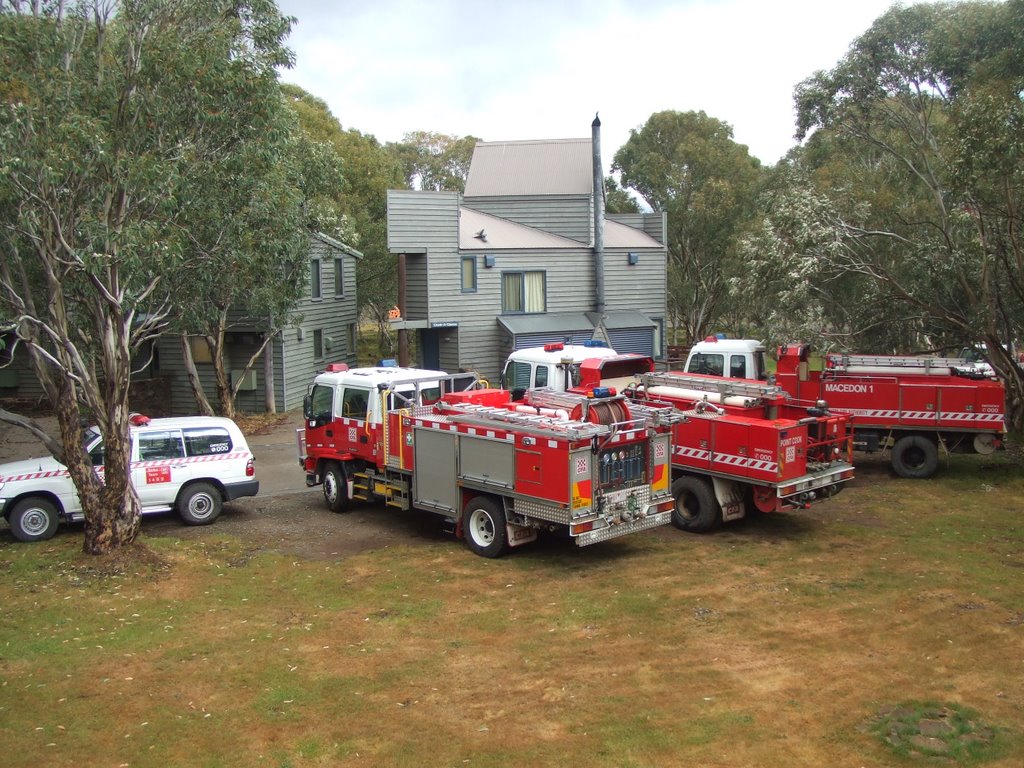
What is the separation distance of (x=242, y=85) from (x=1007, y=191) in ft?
46.3

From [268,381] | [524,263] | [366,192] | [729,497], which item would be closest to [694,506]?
[729,497]

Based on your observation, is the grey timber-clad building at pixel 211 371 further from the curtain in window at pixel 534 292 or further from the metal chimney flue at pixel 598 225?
the metal chimney flue at pixel 598 225

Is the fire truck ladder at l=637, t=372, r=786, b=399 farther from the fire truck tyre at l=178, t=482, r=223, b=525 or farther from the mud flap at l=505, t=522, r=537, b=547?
the fire truck tyre at l=178, t=482, r=223, b=525

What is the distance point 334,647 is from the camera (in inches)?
401

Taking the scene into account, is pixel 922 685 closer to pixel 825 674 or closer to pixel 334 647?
pixel 825 674

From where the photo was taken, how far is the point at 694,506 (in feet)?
49.1

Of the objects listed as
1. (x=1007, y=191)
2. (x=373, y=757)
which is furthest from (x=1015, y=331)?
(x=373, y=757)

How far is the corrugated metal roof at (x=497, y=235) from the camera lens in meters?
32.6

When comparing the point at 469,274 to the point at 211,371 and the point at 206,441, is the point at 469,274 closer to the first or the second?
the point at 211,371

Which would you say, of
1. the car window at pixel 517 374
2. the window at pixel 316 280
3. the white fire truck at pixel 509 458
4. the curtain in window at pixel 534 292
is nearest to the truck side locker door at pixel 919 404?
the white fire truck at pixel 509 458

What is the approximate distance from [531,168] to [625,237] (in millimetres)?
4763

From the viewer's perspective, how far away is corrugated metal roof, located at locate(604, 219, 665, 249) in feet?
116

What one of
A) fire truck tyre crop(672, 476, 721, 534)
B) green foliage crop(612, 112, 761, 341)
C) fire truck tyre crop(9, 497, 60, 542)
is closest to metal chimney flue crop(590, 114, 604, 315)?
green foliage crop(612, 112, 761, 341)

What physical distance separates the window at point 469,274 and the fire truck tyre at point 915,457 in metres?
16.9
